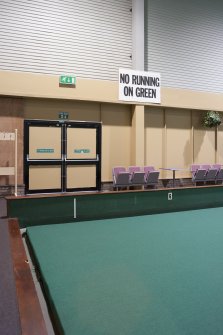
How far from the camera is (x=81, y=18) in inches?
352

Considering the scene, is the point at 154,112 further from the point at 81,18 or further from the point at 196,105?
the point at 81,18

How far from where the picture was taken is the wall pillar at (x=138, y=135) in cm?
940

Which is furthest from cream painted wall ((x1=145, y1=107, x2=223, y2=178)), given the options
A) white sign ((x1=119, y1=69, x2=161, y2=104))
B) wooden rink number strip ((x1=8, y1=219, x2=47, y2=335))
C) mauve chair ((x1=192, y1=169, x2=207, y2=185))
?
wooden rink number strip ((x1=8, y1=219, x2=47, y2=335))

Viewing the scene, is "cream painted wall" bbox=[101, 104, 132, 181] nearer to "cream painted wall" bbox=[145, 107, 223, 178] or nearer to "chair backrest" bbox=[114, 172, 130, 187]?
"cream painted wall" bbox=[145, 107, 223, 178]

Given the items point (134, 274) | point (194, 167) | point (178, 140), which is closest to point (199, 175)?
point (194, 167)

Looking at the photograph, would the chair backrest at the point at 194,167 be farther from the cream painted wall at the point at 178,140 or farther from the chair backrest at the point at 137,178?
the chair backrest at the point at 137,178

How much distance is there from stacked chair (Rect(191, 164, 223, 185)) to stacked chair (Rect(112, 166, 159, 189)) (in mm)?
1697

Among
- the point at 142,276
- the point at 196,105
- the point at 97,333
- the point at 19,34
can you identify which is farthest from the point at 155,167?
the point at 97,333

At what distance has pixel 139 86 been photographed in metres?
9.26

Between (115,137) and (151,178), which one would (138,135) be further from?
(151,178)

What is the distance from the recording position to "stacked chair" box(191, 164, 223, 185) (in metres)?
9.97

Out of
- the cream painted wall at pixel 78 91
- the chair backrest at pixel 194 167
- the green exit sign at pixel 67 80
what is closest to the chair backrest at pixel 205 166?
the chair backrest at pixel 194 167

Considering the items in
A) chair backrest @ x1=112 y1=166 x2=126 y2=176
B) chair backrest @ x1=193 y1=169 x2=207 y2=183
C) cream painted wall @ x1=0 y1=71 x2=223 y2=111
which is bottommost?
chair backrest @ x1=193 y1=169 x2=207 y2=183

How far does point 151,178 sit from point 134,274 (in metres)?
6.36
